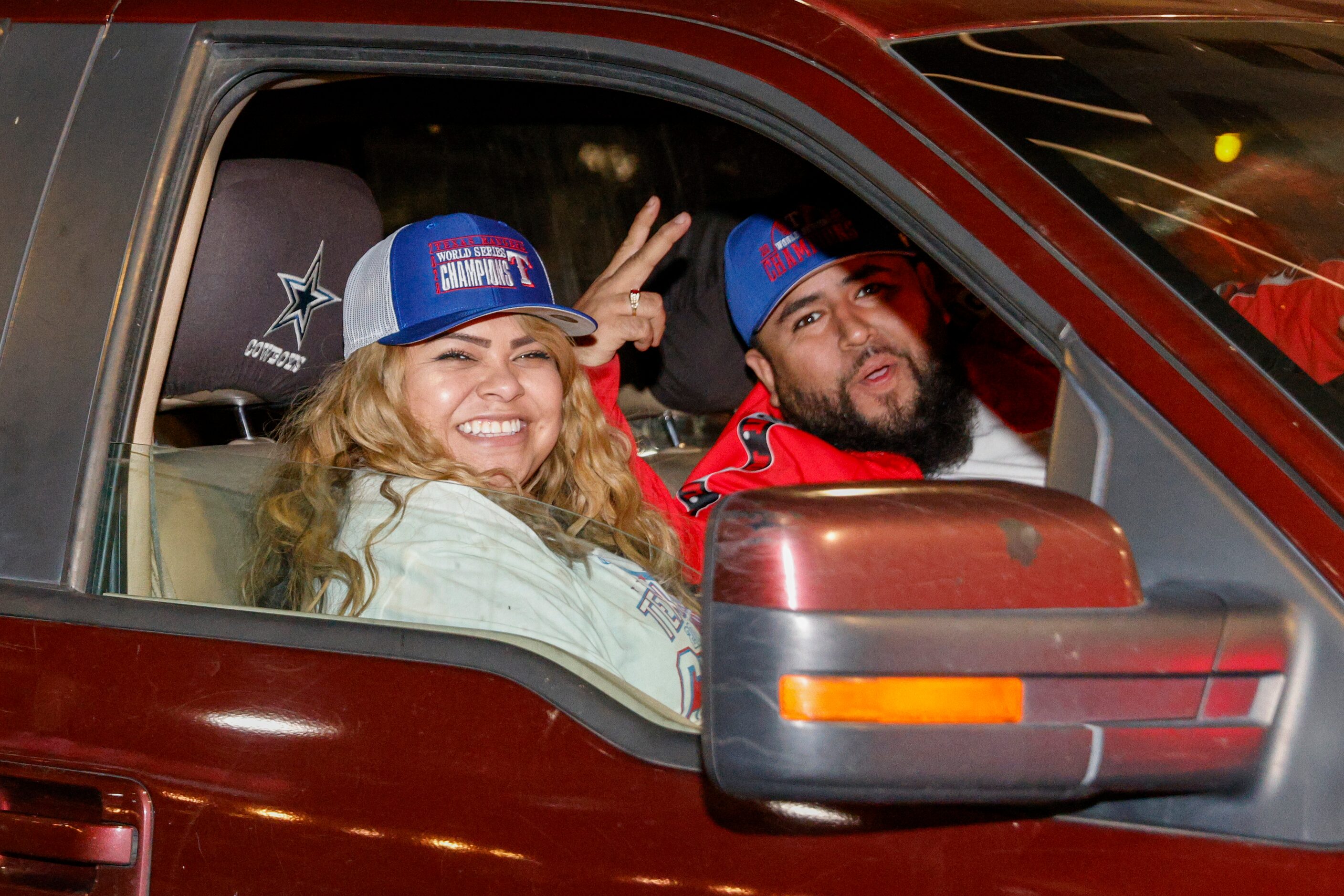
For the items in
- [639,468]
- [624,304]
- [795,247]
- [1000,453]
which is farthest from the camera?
[795,247]

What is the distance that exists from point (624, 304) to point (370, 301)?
66 centimetres

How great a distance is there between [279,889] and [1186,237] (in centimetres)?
101

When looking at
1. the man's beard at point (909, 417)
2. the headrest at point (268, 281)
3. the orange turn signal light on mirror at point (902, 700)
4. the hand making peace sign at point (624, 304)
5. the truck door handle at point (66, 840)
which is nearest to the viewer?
the orange turn signal light on mirror at point (902, 700)

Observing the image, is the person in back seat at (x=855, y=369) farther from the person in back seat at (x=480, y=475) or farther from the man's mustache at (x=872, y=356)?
the person in back seat at (x=480, y=475)

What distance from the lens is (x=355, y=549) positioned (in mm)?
1340

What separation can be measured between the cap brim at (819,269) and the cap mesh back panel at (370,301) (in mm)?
1093

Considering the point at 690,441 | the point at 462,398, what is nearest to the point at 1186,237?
the point at 462,398

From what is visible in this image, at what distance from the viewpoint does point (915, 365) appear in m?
2.95

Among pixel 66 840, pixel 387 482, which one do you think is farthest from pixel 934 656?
pixel 66 840

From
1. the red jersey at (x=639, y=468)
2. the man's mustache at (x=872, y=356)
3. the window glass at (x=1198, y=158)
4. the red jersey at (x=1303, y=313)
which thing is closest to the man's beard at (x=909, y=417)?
the man's mustache at (x=872, y=356)

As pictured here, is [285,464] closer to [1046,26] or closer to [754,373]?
[1046,26]

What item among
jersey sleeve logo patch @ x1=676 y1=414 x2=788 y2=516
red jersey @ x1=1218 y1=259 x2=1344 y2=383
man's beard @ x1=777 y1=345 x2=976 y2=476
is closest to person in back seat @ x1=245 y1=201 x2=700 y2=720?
jersey sleeve logo patch @ x1=676 y1=414 x2=788 y2=516

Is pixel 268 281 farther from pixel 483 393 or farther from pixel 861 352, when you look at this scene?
pixel 861 352

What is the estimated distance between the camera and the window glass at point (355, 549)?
1283 millimetres
